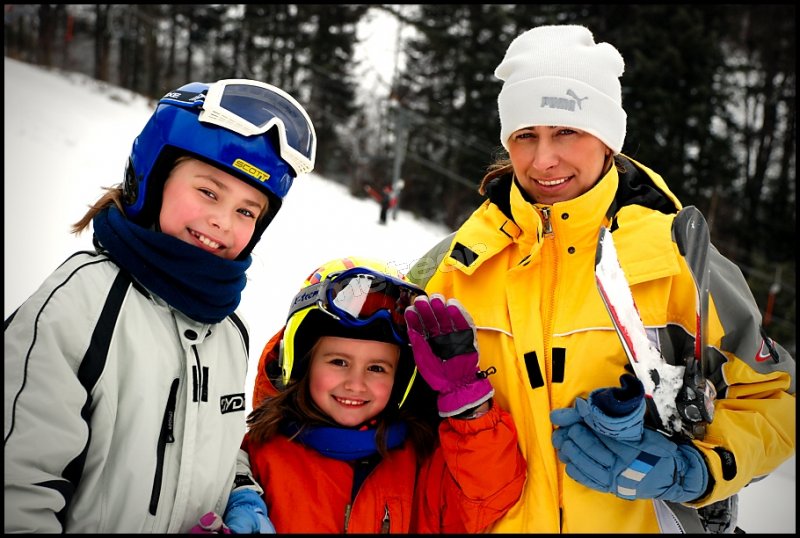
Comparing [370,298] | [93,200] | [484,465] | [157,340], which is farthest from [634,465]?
[93,200]

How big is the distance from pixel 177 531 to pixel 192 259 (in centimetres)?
81

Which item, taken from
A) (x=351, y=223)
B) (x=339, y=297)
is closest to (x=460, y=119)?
(x=351, y=223)

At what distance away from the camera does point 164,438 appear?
1553 mm

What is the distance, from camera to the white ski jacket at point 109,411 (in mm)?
1306

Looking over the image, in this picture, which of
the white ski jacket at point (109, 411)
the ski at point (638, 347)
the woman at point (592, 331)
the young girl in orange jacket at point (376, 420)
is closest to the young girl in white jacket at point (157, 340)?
the white ski jacket at point (109, 411)

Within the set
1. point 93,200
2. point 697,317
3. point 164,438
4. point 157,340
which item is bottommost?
point 93,200

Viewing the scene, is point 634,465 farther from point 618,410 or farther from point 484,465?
point 484,465

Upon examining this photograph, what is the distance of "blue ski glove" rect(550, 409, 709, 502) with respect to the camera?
5.34ft

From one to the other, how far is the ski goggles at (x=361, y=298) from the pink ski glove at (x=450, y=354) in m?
0.39

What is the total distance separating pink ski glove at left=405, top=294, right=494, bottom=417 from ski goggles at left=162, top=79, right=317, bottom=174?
75cm

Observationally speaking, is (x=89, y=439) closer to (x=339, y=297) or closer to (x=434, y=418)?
(x=339, y=297)

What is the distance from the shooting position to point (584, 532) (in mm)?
1736

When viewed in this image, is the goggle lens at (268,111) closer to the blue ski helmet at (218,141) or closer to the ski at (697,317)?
the blue ski helmet at (218,141)

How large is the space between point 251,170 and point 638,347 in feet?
4.57
